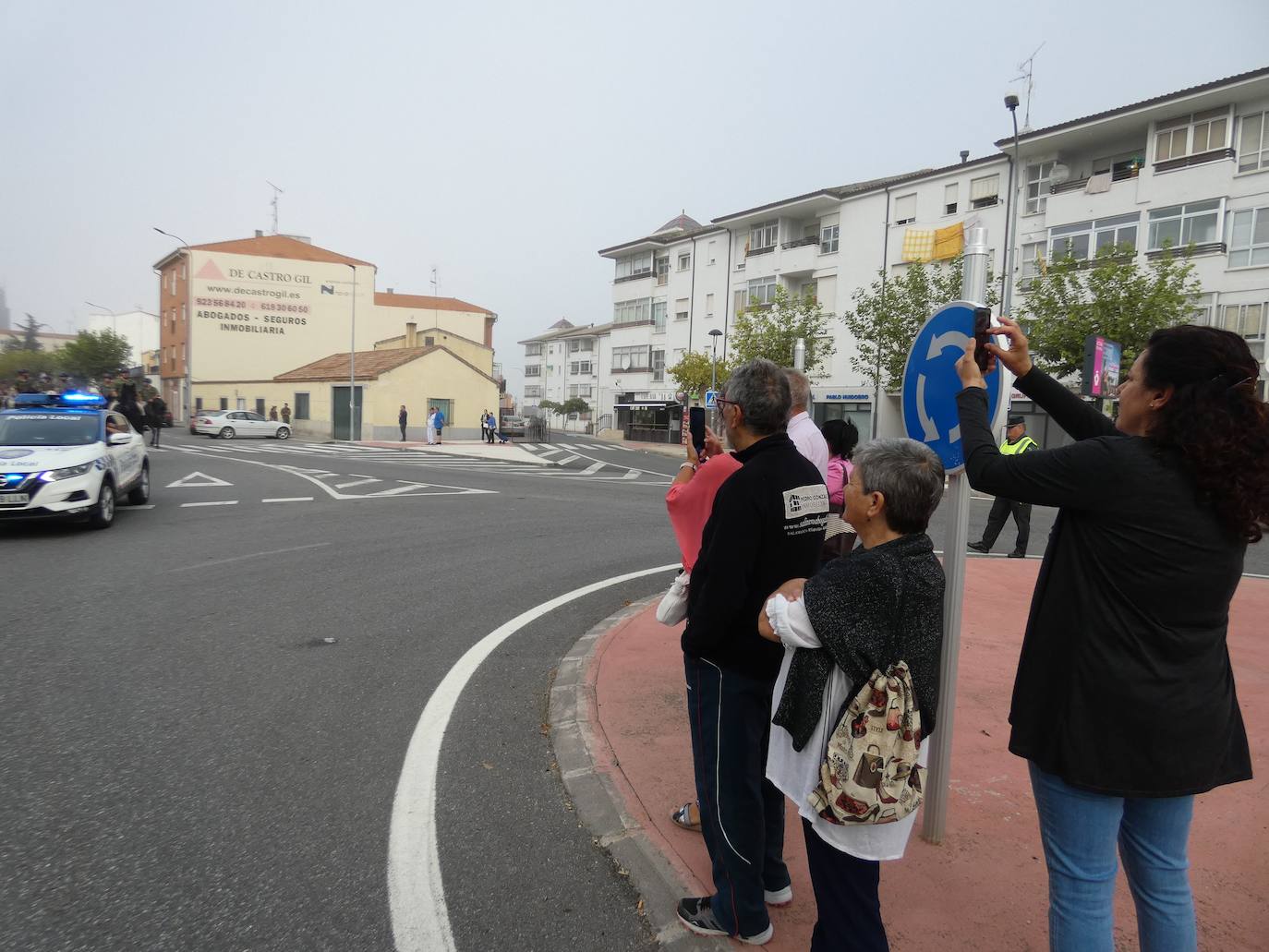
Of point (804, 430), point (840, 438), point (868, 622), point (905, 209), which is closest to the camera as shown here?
point (868, 622)

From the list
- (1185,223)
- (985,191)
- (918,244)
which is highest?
(985,191)

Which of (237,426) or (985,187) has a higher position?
(985,187)

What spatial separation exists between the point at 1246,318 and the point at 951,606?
98.7 feet

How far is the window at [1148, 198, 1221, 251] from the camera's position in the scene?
1036 inches

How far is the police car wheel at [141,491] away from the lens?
40.4ft

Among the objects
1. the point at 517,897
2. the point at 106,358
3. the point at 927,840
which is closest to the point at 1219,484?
the point at 927,840

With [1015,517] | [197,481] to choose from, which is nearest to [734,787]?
[1015,517]

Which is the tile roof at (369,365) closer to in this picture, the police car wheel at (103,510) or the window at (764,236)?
the window at (764,236)

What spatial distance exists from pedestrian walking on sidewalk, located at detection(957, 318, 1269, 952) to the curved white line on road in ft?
6.15

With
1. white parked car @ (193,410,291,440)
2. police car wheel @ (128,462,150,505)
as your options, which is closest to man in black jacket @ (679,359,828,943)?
police car wheel @ (128,462,150,505)

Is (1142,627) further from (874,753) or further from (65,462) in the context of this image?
(65,462)

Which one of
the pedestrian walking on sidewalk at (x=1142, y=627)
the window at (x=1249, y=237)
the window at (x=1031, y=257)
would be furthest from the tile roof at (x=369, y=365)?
the pedestrian walking on sidewalk at (x=1142, y=627)

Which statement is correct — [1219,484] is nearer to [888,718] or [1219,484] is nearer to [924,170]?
[888,718]

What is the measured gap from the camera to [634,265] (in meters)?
55.5
